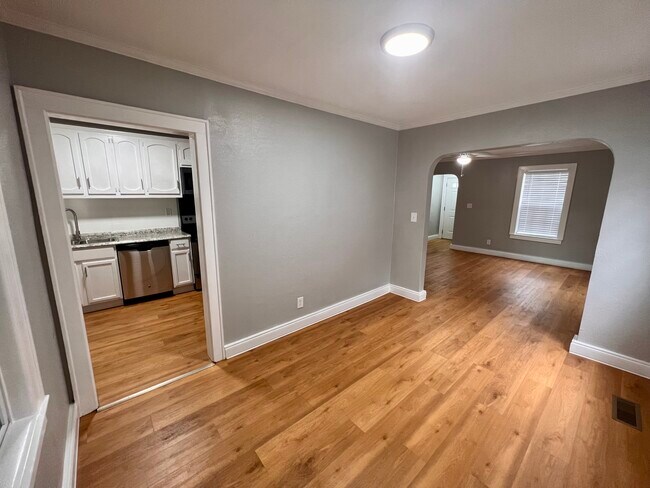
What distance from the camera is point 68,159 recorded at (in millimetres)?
3053

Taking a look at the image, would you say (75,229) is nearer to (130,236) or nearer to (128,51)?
(130,236)

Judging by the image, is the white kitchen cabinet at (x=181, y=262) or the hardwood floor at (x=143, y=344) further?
the white kitchen cabinet at (x=181, y=262)

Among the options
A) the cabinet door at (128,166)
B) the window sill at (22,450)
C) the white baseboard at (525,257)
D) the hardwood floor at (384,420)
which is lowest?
the hardwood floor at (384,420)

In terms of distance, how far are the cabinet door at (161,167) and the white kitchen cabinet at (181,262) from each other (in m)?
0.76

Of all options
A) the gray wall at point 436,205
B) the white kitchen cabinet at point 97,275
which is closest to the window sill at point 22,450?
the white kitchen cabinet at point 97,275

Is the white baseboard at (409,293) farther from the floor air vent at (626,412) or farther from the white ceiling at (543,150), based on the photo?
the white ceiling at (543,150)

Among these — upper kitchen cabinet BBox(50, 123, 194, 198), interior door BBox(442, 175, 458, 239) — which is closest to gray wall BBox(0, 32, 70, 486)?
upper kitchen cabinet BBox(50, 123, 194, 198)

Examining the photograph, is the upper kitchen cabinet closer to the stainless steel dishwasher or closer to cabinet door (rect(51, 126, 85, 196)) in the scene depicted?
cabinet door (rect(51, 126, 85, 196))

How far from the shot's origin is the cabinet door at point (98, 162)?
314cm

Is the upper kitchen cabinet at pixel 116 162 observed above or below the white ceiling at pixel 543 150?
below

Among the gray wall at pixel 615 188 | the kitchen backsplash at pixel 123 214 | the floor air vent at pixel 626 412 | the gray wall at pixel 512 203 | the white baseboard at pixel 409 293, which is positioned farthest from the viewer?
the gray wall at pixel 512 203

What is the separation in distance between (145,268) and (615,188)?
16.5 ft

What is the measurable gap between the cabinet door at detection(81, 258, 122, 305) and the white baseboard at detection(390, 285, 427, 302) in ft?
12.3

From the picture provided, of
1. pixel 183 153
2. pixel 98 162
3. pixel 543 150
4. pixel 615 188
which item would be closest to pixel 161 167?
pixel 183 153
